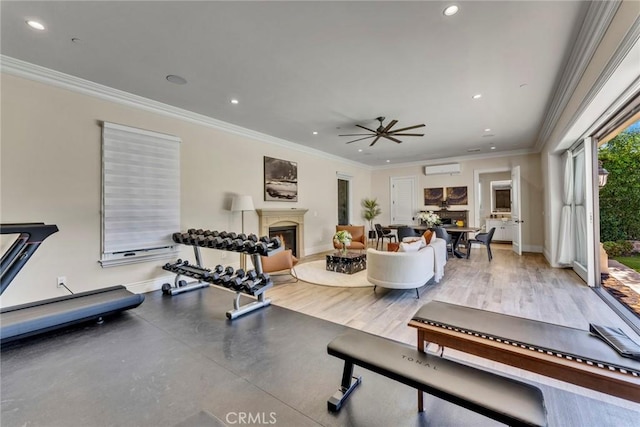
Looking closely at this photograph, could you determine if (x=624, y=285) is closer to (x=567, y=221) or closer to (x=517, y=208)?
(x=567, y=221)

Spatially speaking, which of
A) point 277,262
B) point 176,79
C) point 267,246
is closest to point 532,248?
point 277,262

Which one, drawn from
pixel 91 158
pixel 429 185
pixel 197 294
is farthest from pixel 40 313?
pixel 429 185

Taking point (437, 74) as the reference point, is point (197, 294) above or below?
below

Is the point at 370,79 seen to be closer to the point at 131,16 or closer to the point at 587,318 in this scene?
the point at 131,16

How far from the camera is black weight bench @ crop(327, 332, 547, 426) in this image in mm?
1095

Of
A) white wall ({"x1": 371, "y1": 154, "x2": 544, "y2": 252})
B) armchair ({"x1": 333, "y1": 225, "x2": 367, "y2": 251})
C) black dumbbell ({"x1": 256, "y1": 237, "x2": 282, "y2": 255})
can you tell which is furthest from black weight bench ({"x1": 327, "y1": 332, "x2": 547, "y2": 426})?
white wall ({"x1": 371, "y1": 154, "x2": 544, "y2": 252})

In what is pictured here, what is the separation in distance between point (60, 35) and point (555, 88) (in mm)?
5915

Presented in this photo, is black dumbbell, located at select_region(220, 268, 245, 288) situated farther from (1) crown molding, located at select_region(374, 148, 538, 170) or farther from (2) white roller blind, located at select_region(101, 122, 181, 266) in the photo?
(1) crown molding, located at select_region(374, 148, 538, 170)

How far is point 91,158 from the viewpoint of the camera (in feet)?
11.5

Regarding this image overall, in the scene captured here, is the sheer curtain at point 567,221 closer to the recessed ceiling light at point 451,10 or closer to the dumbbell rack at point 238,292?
the recessed ceiling light at point 451,10

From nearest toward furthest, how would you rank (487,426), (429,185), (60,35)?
(487,426)
(60,35)
(429,185)

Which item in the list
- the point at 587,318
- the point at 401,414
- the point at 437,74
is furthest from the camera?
the point at 437,74

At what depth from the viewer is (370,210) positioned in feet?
31.4

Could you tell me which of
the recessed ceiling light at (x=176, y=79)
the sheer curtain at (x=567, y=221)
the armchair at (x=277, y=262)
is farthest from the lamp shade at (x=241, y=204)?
the sheer curtain at (x=567, y=221)
